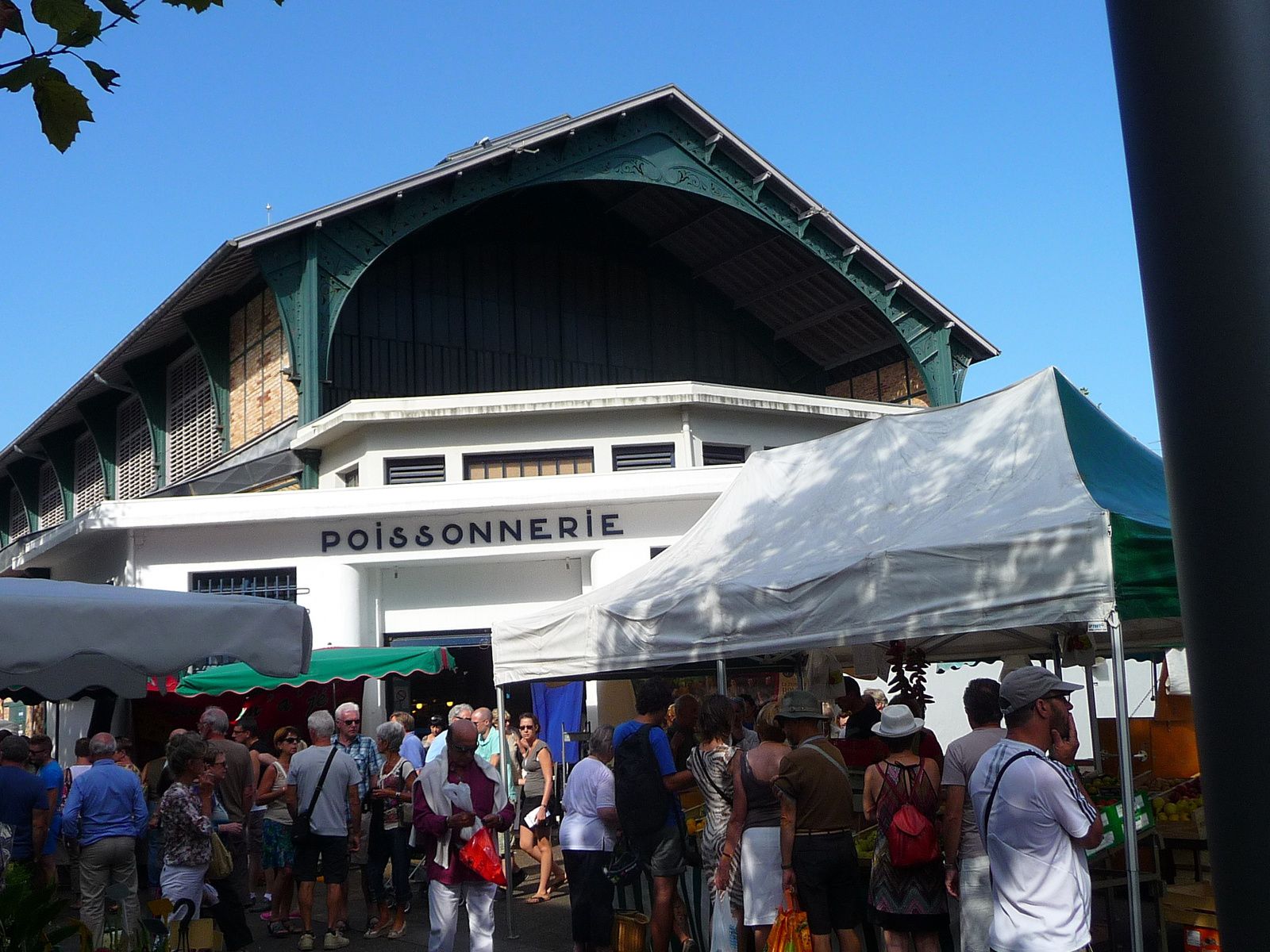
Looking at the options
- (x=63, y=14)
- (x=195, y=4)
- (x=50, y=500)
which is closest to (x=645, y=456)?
(x=195, y=4)

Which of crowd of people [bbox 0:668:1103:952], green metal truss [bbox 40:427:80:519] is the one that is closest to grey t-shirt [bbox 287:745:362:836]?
crowd of people [bbox 0:668:1103:952]

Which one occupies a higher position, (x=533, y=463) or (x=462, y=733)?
(x=533, y=463)

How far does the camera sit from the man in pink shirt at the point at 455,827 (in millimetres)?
7438

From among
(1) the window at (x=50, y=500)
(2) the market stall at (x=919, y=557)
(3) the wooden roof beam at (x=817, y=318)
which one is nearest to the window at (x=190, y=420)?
(1) the window at (x=50, y=500)

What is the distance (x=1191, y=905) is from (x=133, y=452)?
27375 mm

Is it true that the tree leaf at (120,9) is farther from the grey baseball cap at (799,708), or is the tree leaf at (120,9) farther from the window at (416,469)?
the window at (416,469)

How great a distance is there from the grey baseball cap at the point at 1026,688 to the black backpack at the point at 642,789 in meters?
3.23

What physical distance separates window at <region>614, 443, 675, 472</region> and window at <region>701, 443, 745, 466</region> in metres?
0.62

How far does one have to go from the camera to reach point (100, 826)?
7941 mm

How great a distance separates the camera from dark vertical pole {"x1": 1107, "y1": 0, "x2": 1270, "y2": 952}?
156 cm

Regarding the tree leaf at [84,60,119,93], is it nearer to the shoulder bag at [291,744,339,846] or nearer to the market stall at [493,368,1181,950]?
the market stall at [493,368,1181,950]

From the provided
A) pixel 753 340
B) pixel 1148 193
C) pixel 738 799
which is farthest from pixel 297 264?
pixel 1148 193

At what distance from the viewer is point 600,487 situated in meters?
20.3

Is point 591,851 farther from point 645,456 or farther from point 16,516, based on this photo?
point 16,516
